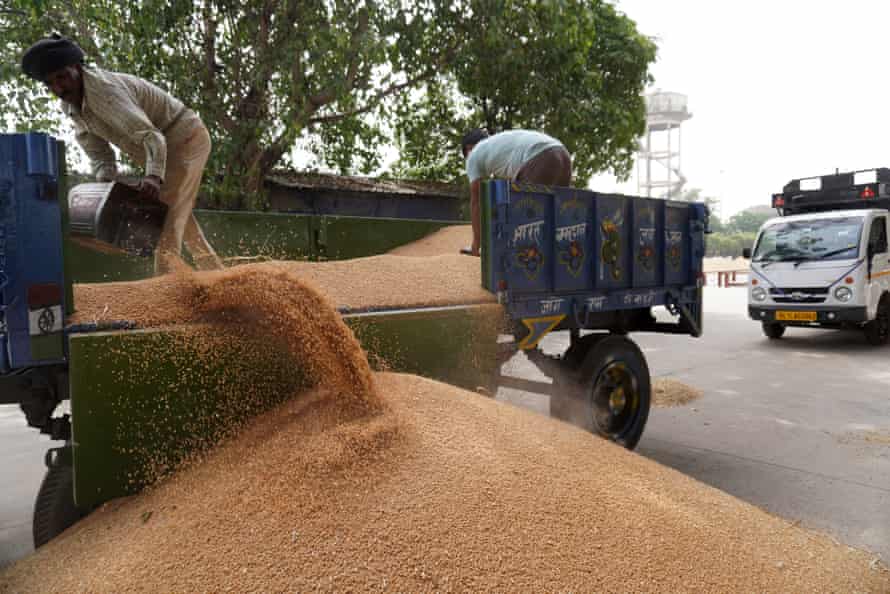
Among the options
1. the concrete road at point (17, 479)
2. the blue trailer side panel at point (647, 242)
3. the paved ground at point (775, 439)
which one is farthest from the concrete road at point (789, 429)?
the concrete road at point (17, 479)

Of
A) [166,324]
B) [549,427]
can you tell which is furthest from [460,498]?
[166,324]

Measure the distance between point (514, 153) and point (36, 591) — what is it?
12.4ft

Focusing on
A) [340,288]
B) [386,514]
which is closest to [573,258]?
[340,288]

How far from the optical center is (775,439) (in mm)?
5027

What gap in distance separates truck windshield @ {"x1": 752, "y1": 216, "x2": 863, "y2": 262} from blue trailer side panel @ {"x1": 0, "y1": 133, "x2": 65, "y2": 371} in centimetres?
1025

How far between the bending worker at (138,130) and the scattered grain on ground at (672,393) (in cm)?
440

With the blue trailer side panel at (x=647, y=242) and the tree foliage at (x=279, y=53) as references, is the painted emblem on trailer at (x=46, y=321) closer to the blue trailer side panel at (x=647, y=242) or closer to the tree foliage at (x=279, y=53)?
the blue trailer side panel at (x=647, y=242)

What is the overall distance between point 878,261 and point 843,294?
3.06 ft

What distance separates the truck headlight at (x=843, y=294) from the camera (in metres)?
9.26

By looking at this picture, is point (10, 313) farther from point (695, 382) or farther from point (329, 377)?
point (695, 382)

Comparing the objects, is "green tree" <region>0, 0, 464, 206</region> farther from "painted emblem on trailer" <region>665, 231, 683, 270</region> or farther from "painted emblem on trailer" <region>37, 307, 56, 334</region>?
"painted emblem on trailer" <region>37, 307, 56, 334</region>

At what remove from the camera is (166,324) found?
241 cm

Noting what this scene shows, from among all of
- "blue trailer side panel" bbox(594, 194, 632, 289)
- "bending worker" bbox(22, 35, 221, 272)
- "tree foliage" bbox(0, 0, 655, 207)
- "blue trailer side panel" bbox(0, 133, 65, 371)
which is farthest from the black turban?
"tree foliage" bbox(0, 0, 655, 207)

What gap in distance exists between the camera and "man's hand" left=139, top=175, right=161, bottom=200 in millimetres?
3412
